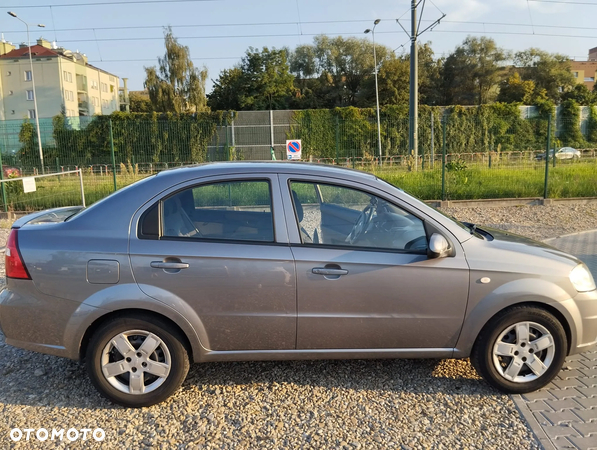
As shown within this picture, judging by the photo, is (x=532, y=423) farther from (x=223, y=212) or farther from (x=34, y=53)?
(x=34, y=53)

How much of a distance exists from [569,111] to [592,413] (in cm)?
4238

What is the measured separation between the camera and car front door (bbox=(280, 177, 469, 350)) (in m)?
3.36

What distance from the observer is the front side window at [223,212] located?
3438 millimetres

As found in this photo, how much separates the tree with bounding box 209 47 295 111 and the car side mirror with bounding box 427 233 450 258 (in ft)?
161

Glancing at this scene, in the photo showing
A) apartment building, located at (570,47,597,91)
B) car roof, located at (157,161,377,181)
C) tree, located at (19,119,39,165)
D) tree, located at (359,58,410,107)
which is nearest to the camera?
car roof, located at (157,161,377,181)

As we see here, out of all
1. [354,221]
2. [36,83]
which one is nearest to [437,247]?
[354,221]

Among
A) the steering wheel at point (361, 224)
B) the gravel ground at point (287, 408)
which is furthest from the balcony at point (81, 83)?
the steering wheel at point (361, 224)

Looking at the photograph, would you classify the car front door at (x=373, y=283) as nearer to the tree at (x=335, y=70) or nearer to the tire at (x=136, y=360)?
the tire at (x=136, y=360)

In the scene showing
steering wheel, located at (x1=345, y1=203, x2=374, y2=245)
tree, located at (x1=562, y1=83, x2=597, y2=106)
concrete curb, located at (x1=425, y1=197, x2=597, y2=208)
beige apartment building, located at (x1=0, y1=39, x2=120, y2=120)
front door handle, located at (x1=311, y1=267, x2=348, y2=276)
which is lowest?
concrete curb, located at (x1=425, y1=197, x2=597, y2=208)

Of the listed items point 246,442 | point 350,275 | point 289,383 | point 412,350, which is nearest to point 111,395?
point 246,442

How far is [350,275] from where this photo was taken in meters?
3.36

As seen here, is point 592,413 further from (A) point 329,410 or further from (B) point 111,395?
(B) point 111,395

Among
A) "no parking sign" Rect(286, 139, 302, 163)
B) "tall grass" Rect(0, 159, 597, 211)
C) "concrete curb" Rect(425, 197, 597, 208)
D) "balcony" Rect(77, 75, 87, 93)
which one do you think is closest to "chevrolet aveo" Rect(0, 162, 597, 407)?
"concrete curb" Rect(425, 197, 597, 208)

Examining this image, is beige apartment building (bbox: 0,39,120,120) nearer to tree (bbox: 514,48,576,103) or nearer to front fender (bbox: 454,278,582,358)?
tree (bbox: 514,48,576,103)
